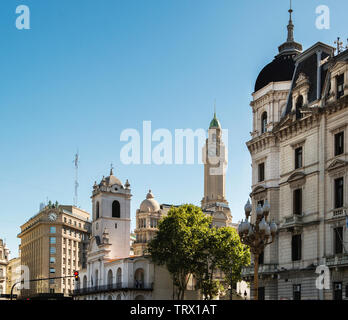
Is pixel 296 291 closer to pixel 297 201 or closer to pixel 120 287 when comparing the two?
pixel 297 201

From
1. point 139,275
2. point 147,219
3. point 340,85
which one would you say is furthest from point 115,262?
point 147,219

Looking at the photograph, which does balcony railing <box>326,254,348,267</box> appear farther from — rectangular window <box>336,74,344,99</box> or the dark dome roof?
the dark dome roof

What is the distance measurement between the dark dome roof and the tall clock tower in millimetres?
106816

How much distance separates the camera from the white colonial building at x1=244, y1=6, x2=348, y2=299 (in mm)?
40156

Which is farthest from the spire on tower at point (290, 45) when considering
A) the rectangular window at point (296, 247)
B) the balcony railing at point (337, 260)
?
the balcony railing at point (337, 260)

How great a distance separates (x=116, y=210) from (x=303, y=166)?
55.0 m

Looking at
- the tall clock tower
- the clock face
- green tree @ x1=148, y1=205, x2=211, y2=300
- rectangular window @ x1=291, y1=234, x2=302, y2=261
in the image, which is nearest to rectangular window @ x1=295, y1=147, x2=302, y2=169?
rectangular window @ x1=291, y1=234, x2=302, y2=261

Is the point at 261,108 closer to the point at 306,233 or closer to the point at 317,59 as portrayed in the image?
the point at 317,59

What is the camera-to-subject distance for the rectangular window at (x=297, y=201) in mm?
44219
